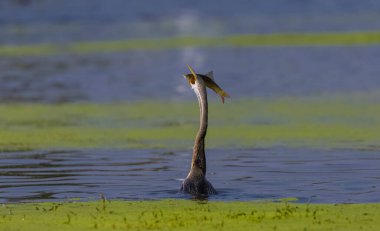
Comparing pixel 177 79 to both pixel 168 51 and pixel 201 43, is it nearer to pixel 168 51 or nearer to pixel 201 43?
pixel 168 51

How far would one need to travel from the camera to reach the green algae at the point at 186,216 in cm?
1030

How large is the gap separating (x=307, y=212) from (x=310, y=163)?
149 inches

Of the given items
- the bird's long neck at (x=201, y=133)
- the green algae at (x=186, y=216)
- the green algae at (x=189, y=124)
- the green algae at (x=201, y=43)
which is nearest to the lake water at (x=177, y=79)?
the bird's long neck at (x=201, y=133)

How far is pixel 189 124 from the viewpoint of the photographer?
18812mm

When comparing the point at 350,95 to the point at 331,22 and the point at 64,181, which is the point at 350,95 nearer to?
the point at 64,181

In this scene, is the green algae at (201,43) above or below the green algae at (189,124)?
above

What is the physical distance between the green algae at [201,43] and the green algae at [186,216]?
73.0 feet

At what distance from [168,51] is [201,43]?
2.50 m

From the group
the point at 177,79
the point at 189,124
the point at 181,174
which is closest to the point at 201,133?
the point at 181,174

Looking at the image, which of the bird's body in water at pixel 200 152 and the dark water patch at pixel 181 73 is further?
the dark water patch at pixel 181 73

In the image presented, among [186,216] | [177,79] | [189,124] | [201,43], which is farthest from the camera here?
[201,43]

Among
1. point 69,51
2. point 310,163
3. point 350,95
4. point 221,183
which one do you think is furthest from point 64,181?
point 69,51

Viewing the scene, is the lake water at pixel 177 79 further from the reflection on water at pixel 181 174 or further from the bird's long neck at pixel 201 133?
the bird's long neck at pixel 201 133

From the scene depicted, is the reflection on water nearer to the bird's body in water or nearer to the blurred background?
the bird's body in water
